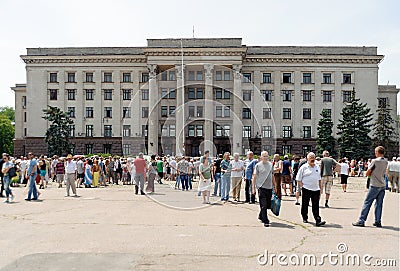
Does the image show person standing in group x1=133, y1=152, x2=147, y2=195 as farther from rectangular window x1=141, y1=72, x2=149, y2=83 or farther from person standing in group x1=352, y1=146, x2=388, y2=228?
rectangular window x1=141, y1=72, x2=149, y2=83

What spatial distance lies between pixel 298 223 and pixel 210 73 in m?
55.4

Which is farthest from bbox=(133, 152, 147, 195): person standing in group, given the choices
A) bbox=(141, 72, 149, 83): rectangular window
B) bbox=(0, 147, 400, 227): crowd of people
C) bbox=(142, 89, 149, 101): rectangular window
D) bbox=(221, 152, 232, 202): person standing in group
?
bbox=(141, 72, 149, 83): rectangular window

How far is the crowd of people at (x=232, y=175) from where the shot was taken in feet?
40.4

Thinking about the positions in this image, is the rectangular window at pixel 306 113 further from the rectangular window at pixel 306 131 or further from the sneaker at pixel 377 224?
the sneaker at pixel 377 224

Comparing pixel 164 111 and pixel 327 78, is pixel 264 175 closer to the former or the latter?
pixel 164 111

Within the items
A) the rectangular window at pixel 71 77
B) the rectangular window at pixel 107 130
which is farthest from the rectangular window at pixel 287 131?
the rectangular window at pixel 71 77

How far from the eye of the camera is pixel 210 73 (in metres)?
66.8

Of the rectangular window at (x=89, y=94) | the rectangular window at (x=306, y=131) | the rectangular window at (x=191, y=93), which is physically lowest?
the rectangular window at (x=306, y=131)

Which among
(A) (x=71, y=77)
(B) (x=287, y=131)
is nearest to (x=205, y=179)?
(B) (x=287, y=131)

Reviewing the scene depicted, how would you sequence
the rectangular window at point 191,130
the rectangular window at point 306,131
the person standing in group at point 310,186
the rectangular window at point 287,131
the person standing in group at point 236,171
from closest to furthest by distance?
the person standing in group at point 310,186 → the person standing in group at point 236,171 → the rectangular window at point 191,130 → the rectangular window at point 287,131 → the rectangular window at point 306,131

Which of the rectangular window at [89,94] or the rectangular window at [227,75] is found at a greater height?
the rectangular window at [227,75]

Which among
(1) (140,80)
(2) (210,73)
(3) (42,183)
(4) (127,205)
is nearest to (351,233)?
(4) (127,205)

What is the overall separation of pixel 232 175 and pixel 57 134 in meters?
56.4

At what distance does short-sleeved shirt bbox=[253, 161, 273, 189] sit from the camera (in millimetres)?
12328
